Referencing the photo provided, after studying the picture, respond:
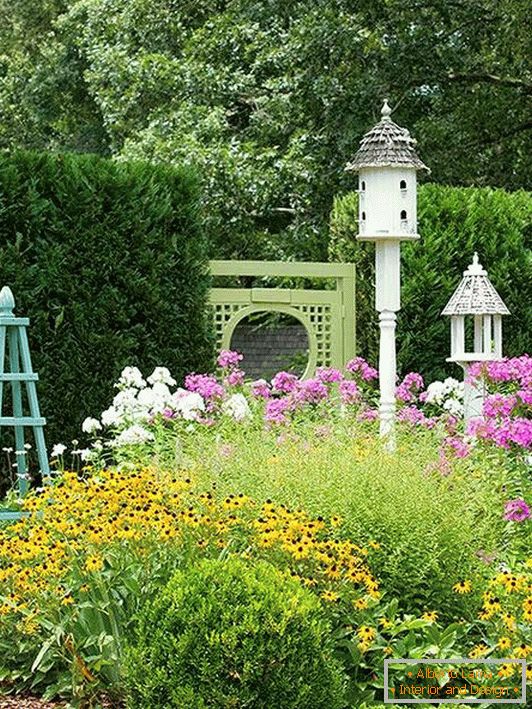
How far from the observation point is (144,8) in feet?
50.2

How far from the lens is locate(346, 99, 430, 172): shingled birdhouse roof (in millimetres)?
7570

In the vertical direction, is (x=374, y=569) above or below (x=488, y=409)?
below

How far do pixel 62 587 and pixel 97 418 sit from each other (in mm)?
3684

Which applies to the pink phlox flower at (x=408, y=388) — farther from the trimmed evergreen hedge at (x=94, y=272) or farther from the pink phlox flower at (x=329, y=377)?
the trimmed evergreen hedge at (x=94, y=272)

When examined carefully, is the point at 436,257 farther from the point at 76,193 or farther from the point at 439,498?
the point at 439,498

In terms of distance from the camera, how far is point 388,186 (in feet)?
24.9

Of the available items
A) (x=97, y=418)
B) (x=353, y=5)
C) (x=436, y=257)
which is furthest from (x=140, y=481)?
(x=353, y=5)

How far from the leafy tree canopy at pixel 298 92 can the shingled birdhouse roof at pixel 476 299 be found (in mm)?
6069

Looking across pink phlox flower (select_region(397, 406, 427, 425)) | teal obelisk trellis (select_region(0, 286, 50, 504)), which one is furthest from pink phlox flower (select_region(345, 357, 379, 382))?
teal obelisk trellis (select_region(0, 286, 50, 504))

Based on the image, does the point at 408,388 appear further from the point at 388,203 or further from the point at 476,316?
the point at 388,203

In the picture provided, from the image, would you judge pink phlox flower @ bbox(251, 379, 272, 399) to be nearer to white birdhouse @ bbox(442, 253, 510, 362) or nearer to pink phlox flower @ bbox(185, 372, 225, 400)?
pink phlox flower @ bbox(185, 372, 225, 400)

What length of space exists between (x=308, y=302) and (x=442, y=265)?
1105 mm

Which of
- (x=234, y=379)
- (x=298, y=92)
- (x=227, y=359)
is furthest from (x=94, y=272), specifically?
(x=298, y=92)

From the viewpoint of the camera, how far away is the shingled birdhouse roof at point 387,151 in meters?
7.57
